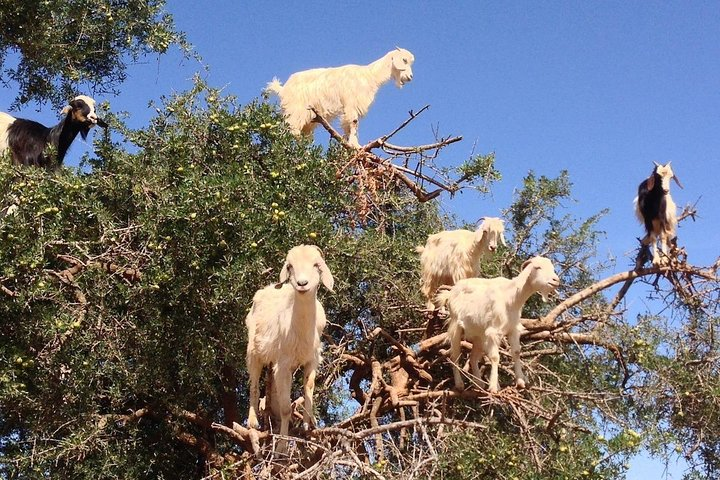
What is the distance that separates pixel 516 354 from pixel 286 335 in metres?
1.62

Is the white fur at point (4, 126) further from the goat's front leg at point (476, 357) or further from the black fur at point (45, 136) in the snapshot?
the goat's front leg at point (476, 357)

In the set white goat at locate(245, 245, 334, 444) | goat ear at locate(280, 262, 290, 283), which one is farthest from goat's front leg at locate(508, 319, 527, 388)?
goat ear at locate(280, 262, 290, 283)

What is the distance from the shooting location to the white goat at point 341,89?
873cm

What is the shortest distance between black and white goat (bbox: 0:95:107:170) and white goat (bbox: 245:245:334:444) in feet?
9.88

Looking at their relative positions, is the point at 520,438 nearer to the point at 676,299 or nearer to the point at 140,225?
the point at 676,299

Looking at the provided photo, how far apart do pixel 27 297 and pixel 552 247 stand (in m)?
4.58

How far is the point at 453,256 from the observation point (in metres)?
6.56

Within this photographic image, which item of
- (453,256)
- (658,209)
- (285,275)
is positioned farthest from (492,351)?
(658,209)

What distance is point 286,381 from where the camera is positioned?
15.7 ft

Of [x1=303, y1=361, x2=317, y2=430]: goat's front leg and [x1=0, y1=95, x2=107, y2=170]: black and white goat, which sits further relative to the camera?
[x1=0, y1=95, x2=107, y2=170]: black and white goat

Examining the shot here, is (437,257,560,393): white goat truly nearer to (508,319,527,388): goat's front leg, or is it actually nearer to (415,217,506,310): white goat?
(508,319,527,388): goat's front leg

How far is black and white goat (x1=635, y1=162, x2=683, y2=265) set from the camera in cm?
671

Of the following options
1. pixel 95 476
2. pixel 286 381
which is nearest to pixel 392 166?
pixel 286 381

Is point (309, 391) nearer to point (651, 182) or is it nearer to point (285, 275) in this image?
point (285, 275)
